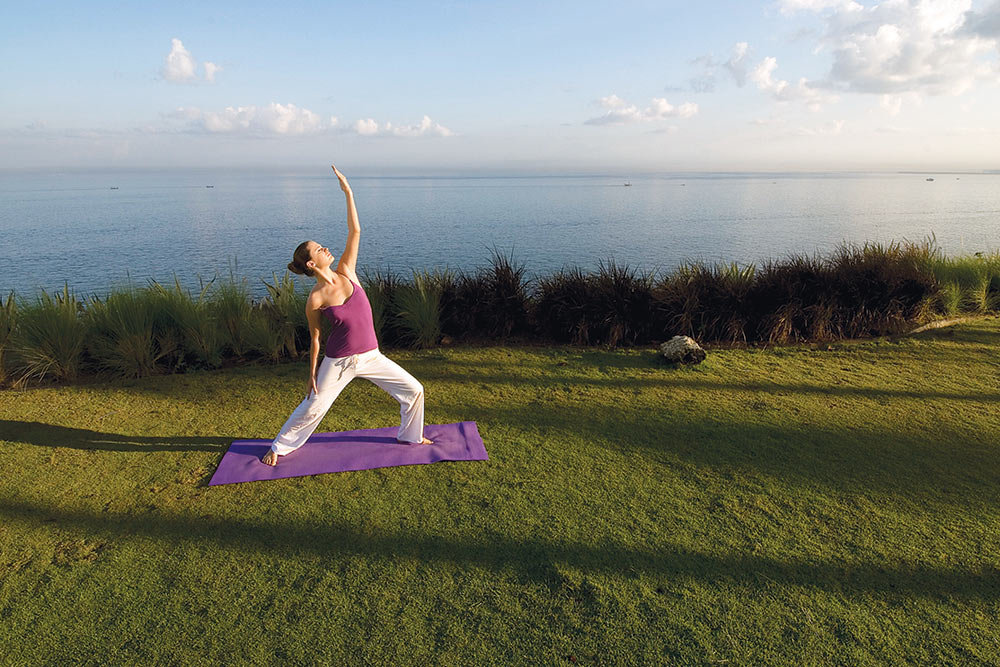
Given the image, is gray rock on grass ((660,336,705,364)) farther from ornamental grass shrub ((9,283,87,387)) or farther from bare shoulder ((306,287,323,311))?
ornamental grass shrub ((9,283,87,387))

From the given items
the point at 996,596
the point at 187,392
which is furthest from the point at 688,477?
the point at 187,392

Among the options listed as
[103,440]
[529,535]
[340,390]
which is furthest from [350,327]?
[103,440]

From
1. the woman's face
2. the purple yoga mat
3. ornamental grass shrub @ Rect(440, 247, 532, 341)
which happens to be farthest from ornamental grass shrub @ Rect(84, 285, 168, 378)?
the woman's face

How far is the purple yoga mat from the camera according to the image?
409 cm

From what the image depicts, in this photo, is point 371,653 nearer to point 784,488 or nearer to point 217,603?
point 217,603

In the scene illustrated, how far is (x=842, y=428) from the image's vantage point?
4844mm

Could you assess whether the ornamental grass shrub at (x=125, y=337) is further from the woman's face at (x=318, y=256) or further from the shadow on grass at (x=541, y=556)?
the woman's face at (x=318, y=256)

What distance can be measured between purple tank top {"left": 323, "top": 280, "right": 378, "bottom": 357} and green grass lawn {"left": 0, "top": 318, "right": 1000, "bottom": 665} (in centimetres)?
88

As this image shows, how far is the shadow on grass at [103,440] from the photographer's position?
4.54 meters

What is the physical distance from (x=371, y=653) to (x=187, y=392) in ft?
13.9

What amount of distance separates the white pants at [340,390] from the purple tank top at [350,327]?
52mm

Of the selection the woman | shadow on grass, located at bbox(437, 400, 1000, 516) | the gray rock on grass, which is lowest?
shadow on grass, located at bbox(437, 400, 1000, 516)

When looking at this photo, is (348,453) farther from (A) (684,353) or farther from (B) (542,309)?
(B) (542,309)

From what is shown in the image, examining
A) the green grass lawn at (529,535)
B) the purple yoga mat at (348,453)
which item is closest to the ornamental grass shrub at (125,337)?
the green grass lawn at (529,535)
